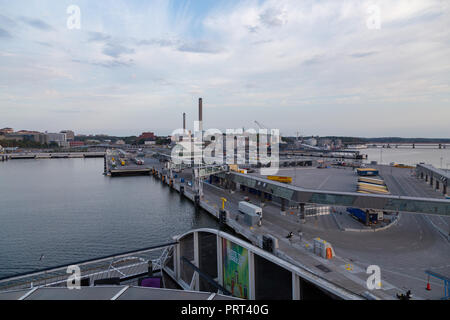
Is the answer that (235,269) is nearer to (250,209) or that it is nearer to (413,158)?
(250,209)

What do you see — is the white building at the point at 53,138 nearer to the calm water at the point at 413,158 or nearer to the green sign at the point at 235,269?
the calm water at the point at 413,158

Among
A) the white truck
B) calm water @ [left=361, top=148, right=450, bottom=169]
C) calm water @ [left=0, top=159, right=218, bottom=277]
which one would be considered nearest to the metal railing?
calm water @ [left=0, top=159, right=218, bottom=277]

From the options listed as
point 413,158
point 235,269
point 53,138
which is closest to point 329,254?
point 235,269

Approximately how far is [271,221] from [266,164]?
870 inches

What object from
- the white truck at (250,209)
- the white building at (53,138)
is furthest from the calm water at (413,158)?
the white building at (53,138)

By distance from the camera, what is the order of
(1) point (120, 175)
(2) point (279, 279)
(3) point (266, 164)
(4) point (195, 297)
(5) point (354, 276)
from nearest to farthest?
(4) point (195, 297) → (2) point (279, 279) → (5) point (354, 276) → (3) point (266, 164) → (1) point (120, 175)

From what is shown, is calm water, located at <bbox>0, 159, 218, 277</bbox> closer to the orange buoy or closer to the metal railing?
the metal railing

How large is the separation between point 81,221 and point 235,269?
20.8 meters

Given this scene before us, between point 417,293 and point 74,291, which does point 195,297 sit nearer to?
point 74,291

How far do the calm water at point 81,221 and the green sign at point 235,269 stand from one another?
472 inches

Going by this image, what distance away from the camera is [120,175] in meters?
55.2
